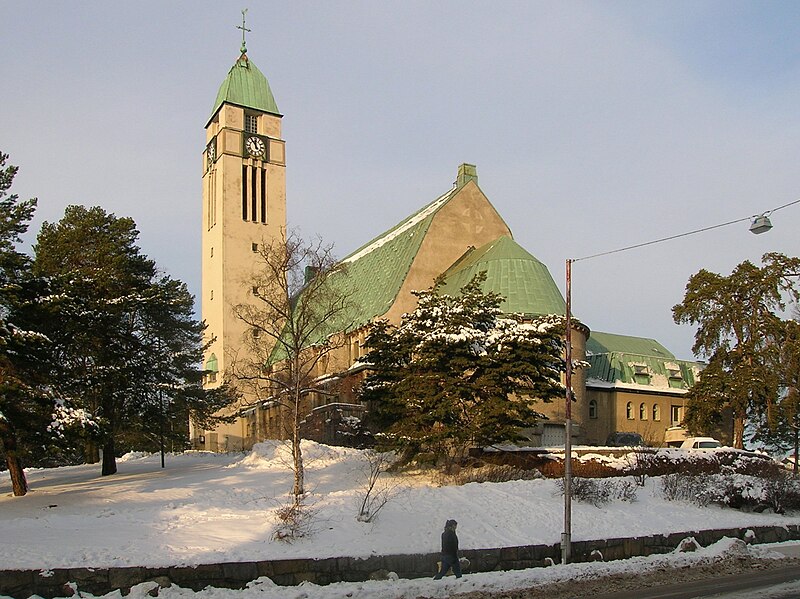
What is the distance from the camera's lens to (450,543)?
1828 cm

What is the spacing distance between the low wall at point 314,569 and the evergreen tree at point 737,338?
20488mm

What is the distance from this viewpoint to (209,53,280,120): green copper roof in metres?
66.9

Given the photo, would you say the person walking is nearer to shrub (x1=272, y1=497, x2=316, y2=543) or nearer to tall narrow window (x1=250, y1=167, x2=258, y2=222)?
shrub (x1=272, y1=497, x2=316, y2=543)

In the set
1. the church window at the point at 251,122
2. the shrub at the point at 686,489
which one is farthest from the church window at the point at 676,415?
the church window at the point at 251,122

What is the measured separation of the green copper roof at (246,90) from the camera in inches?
2633

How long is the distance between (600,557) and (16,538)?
13459mm

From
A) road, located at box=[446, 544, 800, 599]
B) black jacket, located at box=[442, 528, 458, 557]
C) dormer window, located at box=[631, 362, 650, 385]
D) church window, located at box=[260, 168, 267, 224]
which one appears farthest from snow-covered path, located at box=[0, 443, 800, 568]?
church window, located at box=[260, 168, 267, 224]

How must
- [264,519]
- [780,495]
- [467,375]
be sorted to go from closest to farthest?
[264,519]
[780,495]
[467,375]

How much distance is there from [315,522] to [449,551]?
4011 millimetres

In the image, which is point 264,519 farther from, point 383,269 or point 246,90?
point 246,90

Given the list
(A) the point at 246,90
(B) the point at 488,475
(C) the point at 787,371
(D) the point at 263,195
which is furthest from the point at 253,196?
(B) the point at 488,475

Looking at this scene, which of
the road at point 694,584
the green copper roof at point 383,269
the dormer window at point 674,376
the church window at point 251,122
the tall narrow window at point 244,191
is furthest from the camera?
the church window at point 251,122

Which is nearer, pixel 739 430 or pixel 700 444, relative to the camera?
pixel 700 444

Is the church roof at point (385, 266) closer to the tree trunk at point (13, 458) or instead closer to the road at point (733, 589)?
the tree trunk at point (13, 458)
